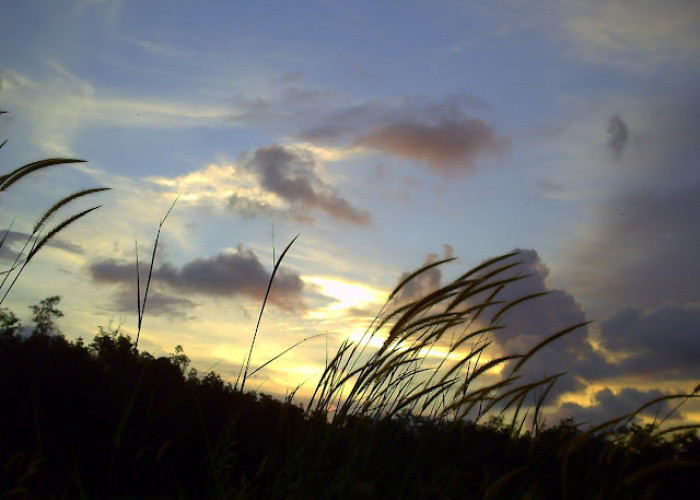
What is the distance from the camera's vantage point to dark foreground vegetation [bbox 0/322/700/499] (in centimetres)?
288

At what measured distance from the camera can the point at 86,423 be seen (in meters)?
5.78

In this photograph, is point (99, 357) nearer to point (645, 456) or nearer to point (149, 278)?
point (149, 278)

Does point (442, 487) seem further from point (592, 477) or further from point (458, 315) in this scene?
point (592, 477)

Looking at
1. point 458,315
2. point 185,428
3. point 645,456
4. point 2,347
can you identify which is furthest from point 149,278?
point 2,347

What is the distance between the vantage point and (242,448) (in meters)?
5.15

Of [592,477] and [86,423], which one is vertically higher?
[592,477]

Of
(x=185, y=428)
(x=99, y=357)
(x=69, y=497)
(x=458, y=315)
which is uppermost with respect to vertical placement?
(x=458, y=315)

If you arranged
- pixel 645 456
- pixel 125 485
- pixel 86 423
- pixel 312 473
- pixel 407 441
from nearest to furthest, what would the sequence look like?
pixel 312 473, pixel 407 441, pixel 125 485, pixel 645 456, pixel 86 423

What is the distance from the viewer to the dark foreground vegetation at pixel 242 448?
Result: 288 cm

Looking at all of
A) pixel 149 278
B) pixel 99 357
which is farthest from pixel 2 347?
pixel 149 278

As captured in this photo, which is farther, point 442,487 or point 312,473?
point 442,487

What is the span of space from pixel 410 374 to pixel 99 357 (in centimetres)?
490

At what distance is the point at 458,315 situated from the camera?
11.4 ft

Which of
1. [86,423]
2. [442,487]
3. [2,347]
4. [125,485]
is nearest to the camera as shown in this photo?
[442,487]
